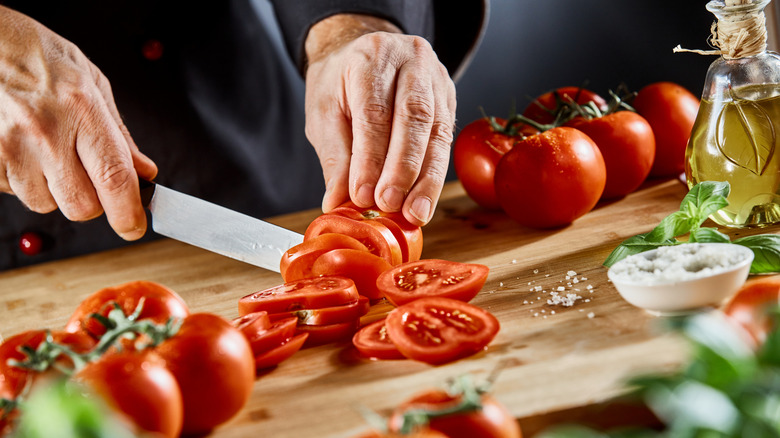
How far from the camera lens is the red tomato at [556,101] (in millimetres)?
1870

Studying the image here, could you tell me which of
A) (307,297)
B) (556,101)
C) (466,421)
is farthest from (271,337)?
(556,101)

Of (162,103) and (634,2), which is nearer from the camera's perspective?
(162,103)

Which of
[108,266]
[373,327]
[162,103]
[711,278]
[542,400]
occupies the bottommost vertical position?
[108,266]

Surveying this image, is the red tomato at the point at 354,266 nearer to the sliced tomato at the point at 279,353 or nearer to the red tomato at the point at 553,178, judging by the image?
the sliced tomato at the point at 279,353

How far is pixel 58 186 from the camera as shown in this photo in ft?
4.72

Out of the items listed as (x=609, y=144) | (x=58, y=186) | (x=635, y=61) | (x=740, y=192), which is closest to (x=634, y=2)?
(x=635, y=61)

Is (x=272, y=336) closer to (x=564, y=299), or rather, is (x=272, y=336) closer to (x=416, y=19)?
(x=564, y=299)

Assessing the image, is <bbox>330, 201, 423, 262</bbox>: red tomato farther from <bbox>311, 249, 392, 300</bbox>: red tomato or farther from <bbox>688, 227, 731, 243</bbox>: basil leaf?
<bbox>688, 227, 731, 243</bbox>: basil leaf

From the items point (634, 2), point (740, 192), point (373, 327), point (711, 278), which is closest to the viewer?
point (711, 278)

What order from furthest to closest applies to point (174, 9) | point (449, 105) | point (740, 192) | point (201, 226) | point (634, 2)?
point (634, 2), point (174, 9), point (449, 105), point (201, 226), point (740, 192)

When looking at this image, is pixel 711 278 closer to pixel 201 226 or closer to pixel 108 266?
pixel 201 226

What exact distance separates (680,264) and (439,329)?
0.36 meters

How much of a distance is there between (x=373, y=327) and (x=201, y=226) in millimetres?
525

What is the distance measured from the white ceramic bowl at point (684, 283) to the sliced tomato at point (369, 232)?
1.37 feet
